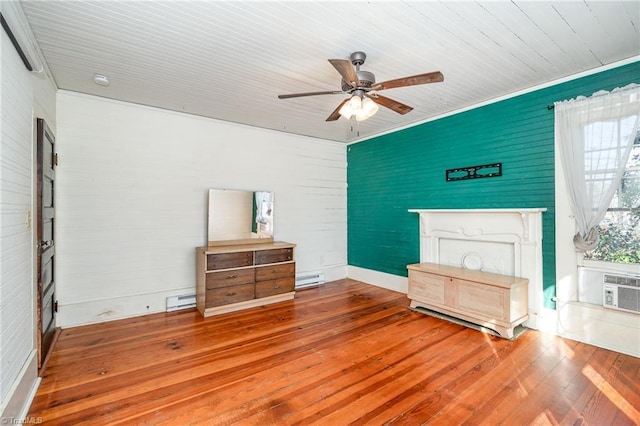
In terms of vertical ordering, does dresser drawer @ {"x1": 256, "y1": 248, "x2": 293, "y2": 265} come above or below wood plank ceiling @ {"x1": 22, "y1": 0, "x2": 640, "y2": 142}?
below

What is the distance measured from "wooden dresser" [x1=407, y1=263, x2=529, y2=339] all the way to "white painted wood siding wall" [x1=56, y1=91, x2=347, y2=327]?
2493 mm

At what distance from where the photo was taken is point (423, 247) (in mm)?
4520

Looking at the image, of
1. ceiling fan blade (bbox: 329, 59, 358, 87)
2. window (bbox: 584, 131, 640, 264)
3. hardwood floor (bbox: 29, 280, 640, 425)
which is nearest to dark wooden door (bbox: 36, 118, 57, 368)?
hardwood floor (bbox: 29, 280, 640, 425)

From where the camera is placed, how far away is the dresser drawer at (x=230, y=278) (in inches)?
151

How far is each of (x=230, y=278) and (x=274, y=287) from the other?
2.33ft

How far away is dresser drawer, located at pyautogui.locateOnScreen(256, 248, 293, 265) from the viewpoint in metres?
4.27

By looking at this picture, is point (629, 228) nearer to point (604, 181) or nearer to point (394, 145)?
point (604, 181)

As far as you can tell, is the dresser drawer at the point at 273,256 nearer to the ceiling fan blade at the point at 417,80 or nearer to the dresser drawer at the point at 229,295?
the dresser drawer at the point at 229,295

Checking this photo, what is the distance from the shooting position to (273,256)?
441 cm

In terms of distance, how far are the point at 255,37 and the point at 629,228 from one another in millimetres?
3914

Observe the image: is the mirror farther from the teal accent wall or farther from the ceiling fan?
the ceiling fan

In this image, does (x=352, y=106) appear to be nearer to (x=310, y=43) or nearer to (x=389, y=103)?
(x=389, y=103)

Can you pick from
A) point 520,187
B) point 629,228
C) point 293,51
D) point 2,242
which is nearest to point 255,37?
point 293,51

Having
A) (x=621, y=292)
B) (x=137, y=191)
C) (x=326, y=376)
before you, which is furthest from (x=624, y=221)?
(x=137, y=191)
